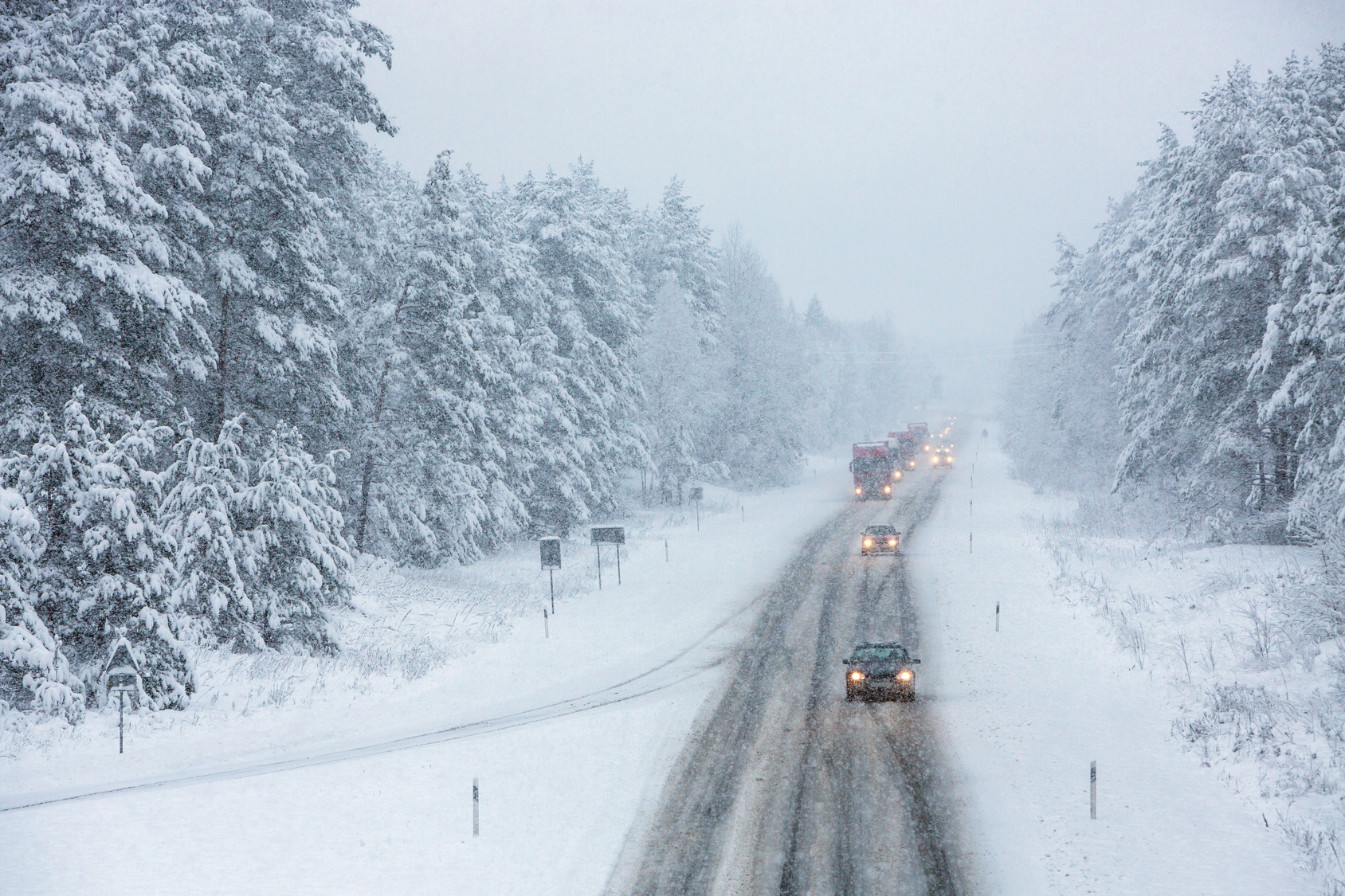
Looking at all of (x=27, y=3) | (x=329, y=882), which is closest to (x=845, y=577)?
(x=329, y=882)

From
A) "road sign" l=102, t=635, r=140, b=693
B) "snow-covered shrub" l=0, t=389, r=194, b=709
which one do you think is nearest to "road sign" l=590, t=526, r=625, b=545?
"snow-covered shrub" l=0, t=389, r=194, b=709

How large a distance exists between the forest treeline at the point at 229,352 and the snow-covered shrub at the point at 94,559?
0.16 ft

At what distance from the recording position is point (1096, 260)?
5084 cm

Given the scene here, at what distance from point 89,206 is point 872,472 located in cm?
4313

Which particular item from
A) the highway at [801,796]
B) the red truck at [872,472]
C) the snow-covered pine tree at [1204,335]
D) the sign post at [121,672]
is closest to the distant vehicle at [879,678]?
the highway at [801,796]

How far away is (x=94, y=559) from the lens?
15383 millimetres

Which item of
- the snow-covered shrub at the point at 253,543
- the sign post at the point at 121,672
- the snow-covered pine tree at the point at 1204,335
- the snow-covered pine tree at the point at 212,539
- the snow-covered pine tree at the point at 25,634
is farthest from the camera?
the snow-covered pine tree at the point at 1204,335

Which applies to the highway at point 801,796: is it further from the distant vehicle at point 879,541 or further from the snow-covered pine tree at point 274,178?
the snow-covered pine tree at point 274,178

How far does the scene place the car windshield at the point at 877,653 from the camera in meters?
19.0

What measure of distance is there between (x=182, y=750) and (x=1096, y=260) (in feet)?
167

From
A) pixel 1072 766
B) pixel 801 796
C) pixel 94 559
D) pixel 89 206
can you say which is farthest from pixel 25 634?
pixel 1072 766

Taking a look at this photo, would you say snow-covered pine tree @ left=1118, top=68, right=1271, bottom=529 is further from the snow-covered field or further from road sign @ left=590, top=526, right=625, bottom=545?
road sign @ left=590, top=526, right=625, bottom=545

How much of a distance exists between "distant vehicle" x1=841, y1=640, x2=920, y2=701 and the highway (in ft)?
0.90

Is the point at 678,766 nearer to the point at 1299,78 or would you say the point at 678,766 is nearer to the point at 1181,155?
the point at 1299,78
